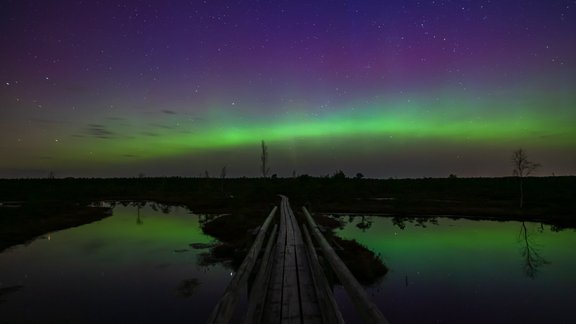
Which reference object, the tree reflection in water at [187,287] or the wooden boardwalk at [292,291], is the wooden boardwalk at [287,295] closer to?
the wooden boardwalk at [292,291]

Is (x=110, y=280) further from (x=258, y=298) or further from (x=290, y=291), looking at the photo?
(x=258, y=298)

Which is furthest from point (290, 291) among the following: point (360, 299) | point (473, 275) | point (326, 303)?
point (473, 275)

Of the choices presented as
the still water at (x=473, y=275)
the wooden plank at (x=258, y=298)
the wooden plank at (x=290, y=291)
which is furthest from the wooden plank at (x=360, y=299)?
the still water at (x=473, y=275)

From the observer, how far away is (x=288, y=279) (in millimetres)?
9227

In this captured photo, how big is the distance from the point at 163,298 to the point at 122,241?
13802 millimetres

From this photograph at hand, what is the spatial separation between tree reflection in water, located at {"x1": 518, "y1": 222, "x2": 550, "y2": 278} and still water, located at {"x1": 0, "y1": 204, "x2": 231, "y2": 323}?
1359 cm

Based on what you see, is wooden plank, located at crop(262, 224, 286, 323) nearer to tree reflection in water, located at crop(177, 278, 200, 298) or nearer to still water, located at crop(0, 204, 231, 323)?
still water, located at crop(0, 204, 231, 323)

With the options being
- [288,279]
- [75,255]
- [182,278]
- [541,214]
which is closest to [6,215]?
[75,255]

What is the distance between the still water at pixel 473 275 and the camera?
1170 centimetres

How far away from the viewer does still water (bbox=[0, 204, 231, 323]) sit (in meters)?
11.7

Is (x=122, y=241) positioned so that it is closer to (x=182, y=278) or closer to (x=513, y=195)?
(x=182, y=278)

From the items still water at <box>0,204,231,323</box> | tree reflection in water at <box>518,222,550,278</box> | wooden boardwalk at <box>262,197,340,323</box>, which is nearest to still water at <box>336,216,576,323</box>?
tree reflection in water at <box>518,222,550,278</box>

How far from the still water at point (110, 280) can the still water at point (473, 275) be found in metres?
Result: 5.64

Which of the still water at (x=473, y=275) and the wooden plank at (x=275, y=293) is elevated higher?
the wooden plank at (x=275, y=293)
